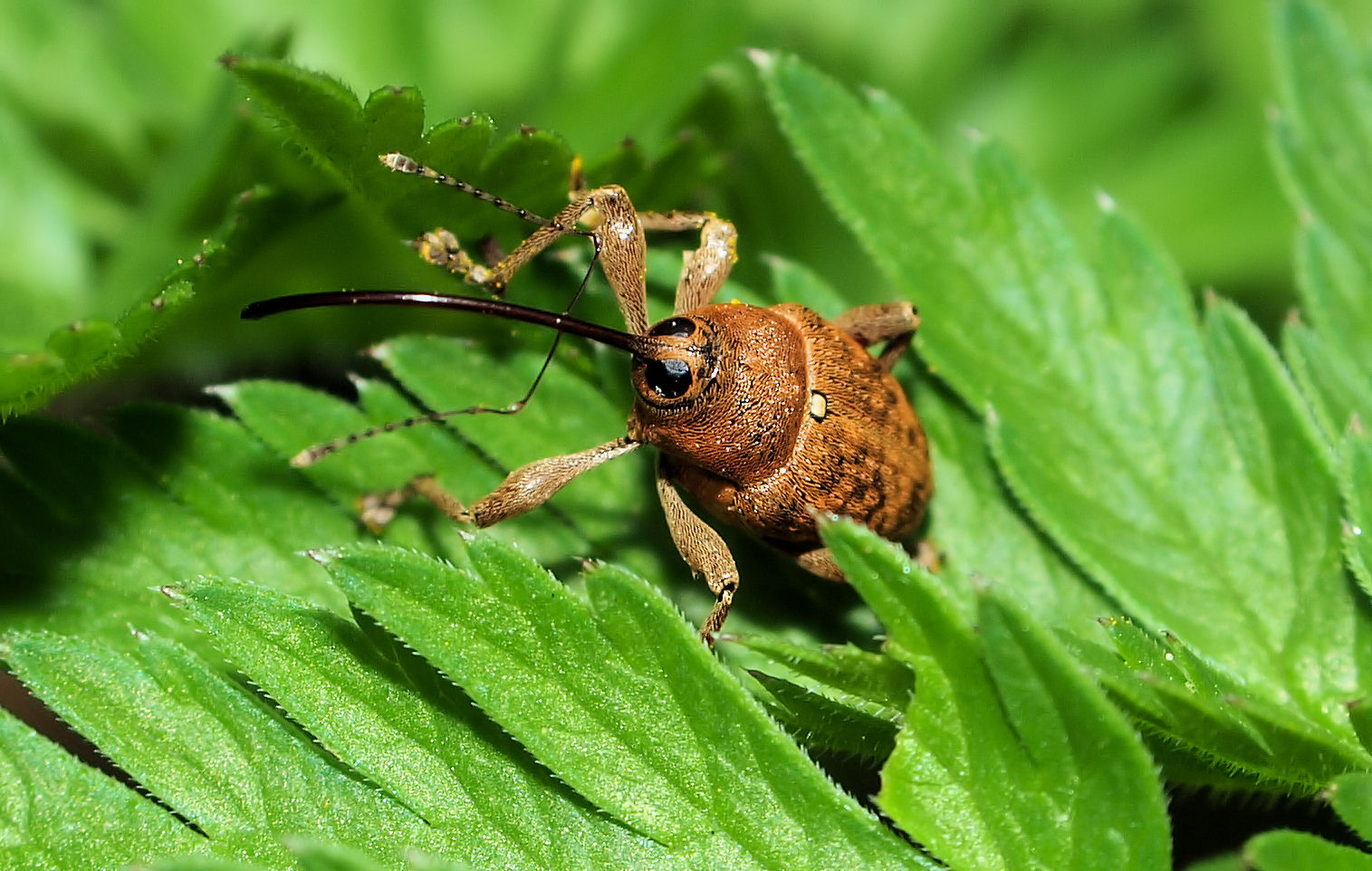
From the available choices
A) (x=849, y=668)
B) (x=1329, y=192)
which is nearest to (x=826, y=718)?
(x=849, y=668)

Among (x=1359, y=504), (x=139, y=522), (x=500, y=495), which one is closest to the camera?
(x=1359, y=504)

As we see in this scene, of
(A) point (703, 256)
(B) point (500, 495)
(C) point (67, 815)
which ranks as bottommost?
(C) point (67, 815)

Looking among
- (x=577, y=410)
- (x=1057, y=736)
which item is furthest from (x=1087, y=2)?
(x=1057, y=736)

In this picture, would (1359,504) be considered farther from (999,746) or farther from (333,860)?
(333,860)

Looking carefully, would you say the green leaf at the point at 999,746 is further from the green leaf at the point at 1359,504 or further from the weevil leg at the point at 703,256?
the weevil leg at the point at 703,256

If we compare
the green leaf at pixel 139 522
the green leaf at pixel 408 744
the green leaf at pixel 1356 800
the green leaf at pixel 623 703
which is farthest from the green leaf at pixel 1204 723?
the green leaf at pixel 139 522

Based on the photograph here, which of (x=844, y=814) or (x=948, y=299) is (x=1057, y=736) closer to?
(x=844, y=814)

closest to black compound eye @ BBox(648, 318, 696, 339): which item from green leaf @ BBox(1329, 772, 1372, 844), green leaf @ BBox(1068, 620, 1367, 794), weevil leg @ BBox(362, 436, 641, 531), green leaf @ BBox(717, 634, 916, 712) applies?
weevil leg @ BBox(362, 436, 641, 531)
